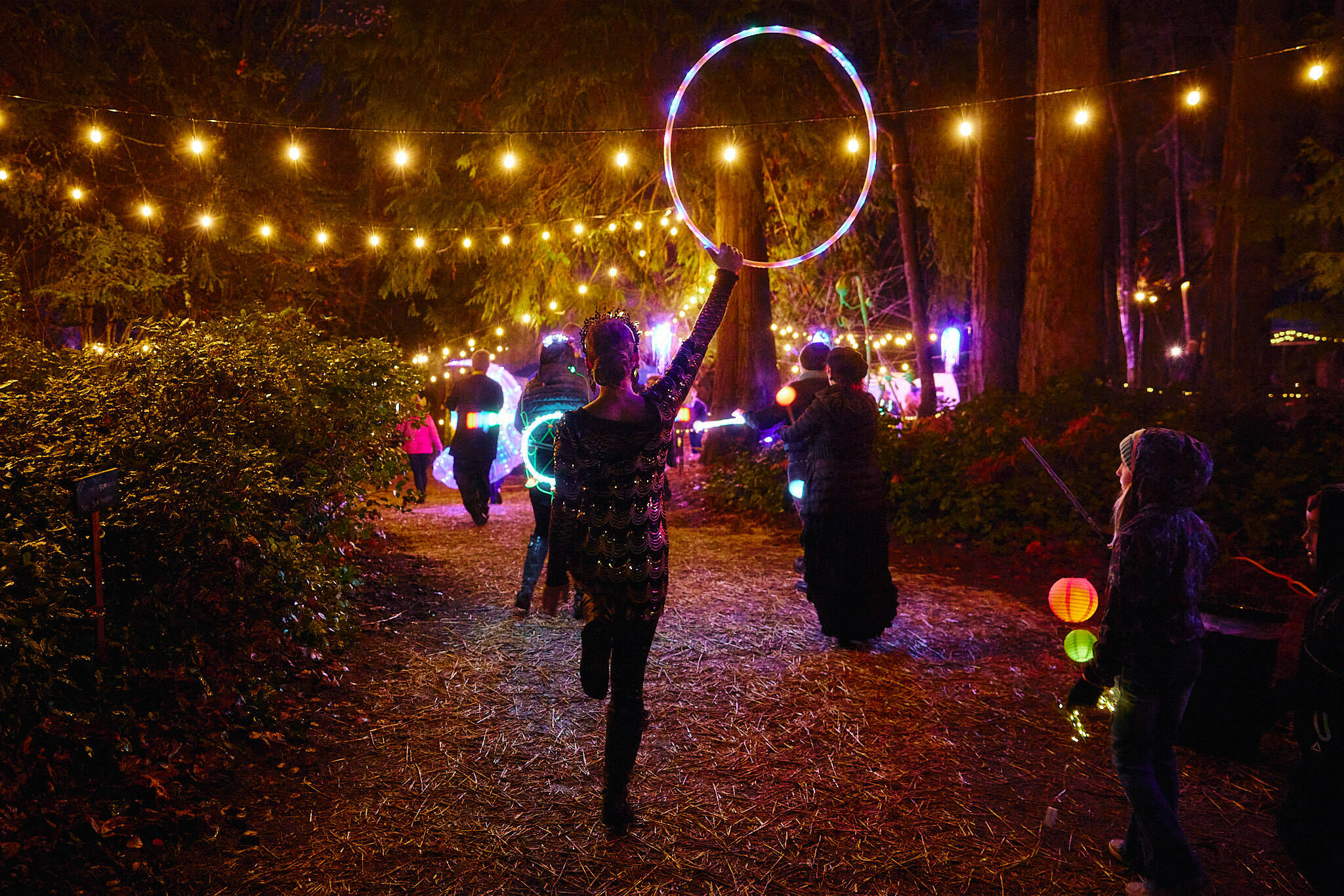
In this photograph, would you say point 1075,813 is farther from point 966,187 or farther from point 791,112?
point 966,187

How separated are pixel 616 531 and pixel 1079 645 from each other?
8.40 feet

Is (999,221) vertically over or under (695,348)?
over

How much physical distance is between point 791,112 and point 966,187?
509 cm

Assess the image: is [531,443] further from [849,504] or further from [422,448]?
[422,448]

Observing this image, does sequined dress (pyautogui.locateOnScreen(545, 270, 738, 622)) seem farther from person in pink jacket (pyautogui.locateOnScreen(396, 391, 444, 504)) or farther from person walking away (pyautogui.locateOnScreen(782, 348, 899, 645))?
person in pink jacket (pyautogui.locateOnScreen(396, 391, 444, 504))

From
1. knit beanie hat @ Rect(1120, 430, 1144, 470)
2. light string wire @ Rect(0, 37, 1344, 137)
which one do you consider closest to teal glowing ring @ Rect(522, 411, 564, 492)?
knit beanie hat @ Rect(1120, 430, 1144, 470)

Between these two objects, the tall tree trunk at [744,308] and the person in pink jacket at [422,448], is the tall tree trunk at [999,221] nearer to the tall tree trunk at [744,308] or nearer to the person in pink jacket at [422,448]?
the tall tree trunk at [744,308]

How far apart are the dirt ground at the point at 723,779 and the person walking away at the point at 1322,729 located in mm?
710

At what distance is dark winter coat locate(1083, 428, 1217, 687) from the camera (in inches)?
121

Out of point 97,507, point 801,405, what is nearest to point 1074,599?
point 801,405

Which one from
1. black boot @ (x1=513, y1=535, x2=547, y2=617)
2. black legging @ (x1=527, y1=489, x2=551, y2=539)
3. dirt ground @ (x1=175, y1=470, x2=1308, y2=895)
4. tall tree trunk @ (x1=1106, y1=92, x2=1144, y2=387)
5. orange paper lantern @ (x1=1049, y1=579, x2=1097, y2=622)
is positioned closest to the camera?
dirt ground @ (x1=175, y1=470, x2=1308, y2=895)

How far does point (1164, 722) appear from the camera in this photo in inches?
124

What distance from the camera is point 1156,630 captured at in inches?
121

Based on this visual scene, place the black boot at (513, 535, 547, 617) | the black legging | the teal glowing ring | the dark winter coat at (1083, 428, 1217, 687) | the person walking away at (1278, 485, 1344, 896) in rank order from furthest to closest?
the black boot at (513, 535, 547, 617) → the black legging → the teal glowing ring → the dark winter coat at (1083, 428, 1217, 687) → the person walking away at (1278, 485, 1344, 896)
